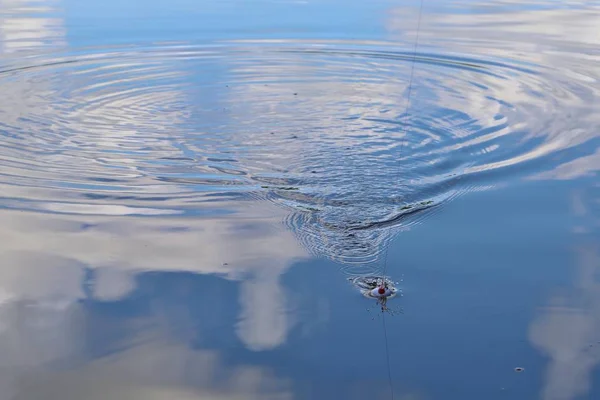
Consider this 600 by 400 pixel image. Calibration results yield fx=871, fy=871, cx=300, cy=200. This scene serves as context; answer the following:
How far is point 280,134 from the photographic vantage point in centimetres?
725

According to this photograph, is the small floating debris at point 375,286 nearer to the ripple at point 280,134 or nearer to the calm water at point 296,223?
the calm water at point 296,223

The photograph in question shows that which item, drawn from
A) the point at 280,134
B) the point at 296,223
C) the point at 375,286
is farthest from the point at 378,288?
the point at 280,134

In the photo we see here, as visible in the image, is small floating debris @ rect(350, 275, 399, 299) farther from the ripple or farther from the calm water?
the ripple

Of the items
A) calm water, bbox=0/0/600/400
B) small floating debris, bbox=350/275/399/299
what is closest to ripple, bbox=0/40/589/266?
calm water, bbox=0/0/600/400

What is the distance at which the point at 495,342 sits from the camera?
4.03 meters

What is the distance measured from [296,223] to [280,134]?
1952mm

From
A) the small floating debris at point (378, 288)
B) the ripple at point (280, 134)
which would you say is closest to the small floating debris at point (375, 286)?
the small floating debris at point (378, 288)

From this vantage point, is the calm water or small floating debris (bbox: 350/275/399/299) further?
small floating debris (bbox: 350/275/399/299)

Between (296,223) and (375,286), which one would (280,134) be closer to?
(296,223)

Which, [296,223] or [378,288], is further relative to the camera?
[296,223]

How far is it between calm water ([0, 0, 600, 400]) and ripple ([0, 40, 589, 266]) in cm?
3

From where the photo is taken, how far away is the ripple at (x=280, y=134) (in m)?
5.77

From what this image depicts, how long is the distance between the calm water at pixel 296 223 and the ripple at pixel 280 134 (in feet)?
0.08

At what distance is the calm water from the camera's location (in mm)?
3885
